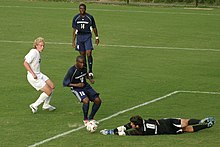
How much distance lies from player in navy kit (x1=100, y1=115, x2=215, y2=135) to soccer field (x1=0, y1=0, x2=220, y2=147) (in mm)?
176

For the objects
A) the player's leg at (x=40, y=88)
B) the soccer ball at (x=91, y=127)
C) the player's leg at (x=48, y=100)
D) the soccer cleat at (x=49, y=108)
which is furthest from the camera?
the soccer cleat at (x=49, y=108)

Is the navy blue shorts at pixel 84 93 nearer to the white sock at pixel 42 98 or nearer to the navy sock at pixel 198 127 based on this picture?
the white sock at pixel 42 98

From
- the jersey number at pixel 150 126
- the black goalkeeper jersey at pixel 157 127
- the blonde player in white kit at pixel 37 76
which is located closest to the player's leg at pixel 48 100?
the blonde player in white kit at pixel 37 76

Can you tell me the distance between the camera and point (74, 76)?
16.3 meters

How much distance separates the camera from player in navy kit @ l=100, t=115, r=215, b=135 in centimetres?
1527

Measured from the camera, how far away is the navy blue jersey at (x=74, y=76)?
1622cm

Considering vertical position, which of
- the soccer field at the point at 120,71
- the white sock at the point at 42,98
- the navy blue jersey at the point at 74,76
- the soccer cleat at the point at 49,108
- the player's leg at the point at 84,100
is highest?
the navy blue jersey at the point at 74,76

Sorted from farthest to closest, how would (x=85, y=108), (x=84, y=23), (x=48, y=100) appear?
(x=84, y=23), (x=48, y=100), (x=85, y=108)

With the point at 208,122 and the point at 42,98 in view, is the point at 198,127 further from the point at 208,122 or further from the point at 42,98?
the point at 42,98

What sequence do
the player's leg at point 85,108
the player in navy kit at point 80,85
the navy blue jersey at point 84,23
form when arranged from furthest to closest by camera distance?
the navy blue jersey at point 84,23 → the player in navy kit at point 80,85 → the player's leg at point 85,108

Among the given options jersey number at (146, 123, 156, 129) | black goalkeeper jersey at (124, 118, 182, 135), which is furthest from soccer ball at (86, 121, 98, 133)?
jersey number at (146, 123, 156, 129)

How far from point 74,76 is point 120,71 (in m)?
8.42

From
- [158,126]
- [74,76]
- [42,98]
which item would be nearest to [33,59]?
[42,98]

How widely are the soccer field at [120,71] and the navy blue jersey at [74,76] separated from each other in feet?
3.41
